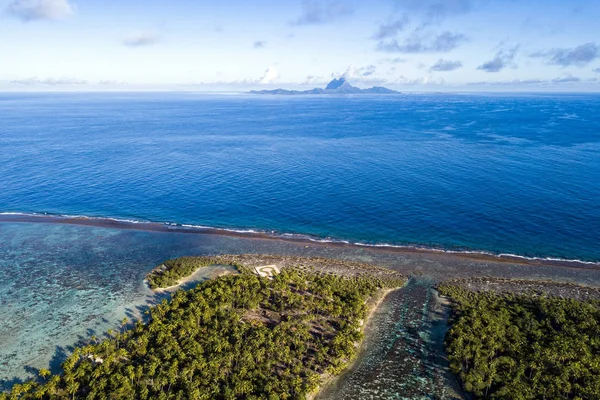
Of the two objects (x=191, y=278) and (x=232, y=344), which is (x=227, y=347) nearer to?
(x=232, y=344)

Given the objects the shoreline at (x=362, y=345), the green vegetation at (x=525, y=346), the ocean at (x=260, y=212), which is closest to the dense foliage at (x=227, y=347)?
the shoreline at (x=362, y=345)

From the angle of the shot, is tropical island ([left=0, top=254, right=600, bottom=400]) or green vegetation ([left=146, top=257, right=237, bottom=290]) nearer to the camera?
tropical island ([left=0, top=254, right=600, bottom=400])

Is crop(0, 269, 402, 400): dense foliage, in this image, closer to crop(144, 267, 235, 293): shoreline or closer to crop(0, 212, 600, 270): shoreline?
crop(144, 267, 235, 293): shoreline

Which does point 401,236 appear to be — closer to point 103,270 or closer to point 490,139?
point 103,270

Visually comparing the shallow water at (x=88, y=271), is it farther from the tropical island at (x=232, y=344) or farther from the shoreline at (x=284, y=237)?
the tropical island at (x=232, y=344)

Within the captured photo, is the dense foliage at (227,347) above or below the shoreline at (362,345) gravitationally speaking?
above

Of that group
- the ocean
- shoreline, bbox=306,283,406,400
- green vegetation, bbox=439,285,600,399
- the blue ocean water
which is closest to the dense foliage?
shoreline, bbox=306,283,406,400
